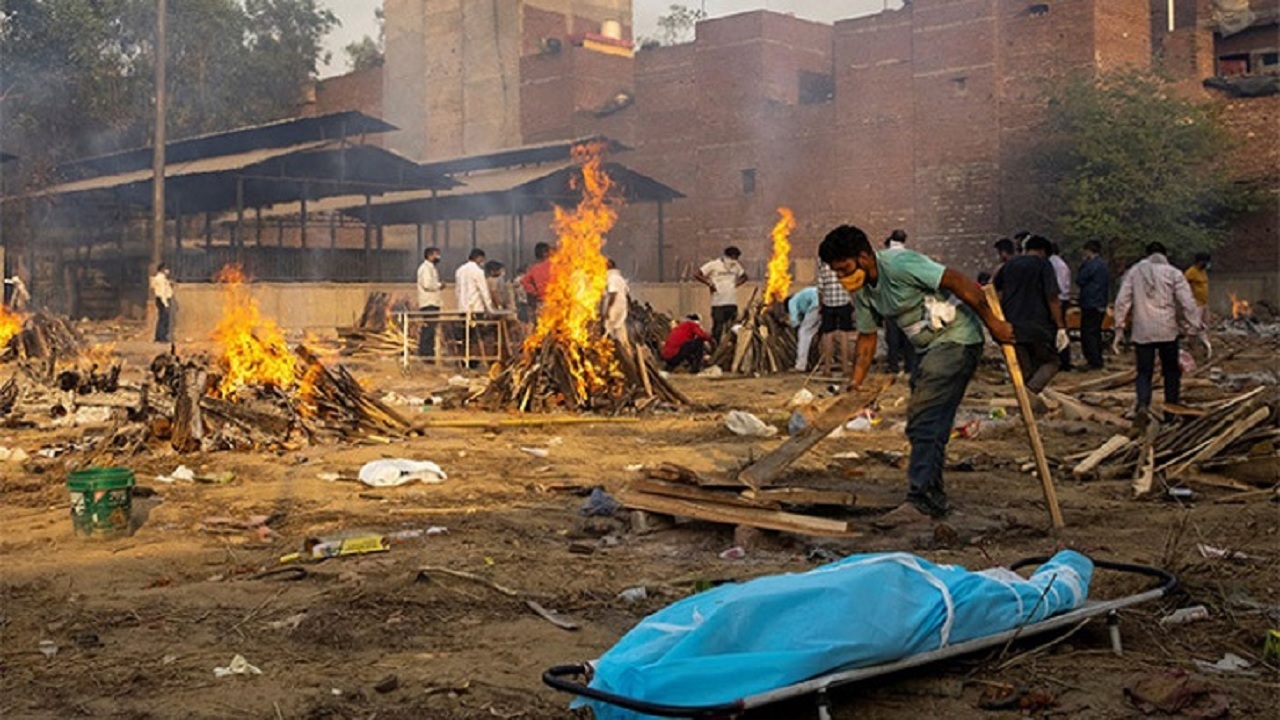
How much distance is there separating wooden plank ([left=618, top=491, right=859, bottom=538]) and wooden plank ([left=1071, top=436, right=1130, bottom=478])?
9.13 ft

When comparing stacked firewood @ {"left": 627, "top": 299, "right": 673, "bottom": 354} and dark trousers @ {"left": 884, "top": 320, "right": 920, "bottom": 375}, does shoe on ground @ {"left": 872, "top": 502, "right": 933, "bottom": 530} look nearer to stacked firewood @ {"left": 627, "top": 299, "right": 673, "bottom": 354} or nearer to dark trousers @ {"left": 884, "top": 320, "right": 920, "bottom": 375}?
dark trousers @ {"left": 884, "top": 320, "right": 920, "bottom": 375}

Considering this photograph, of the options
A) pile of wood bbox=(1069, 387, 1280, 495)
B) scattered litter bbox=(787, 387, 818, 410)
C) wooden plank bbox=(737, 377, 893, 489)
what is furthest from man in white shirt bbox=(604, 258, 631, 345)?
wooden plank bbox=(737, 377, 893, 489)

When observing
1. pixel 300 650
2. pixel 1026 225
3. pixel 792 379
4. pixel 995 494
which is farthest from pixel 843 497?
pixel 1026 225

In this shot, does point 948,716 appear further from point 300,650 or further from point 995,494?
point 995,494

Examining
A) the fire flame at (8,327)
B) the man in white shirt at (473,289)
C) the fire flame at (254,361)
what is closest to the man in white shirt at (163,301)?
the fire flame at (8,327)

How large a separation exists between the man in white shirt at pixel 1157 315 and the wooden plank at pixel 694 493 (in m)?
5.21

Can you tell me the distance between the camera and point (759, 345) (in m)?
18.7

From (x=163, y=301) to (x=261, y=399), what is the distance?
14598mm

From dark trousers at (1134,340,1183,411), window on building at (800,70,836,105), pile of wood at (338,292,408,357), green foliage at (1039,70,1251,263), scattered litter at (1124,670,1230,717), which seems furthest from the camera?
window on building at (800,70,836,105)

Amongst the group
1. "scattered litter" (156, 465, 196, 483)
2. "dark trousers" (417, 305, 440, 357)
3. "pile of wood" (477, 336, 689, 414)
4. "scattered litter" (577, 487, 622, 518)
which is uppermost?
"dark trousers" (417, 305, 440, 357)

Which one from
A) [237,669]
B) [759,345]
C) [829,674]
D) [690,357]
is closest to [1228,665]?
[829,674]

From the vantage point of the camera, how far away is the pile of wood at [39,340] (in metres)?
18.0

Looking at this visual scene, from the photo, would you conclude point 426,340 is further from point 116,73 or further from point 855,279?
point 116,73

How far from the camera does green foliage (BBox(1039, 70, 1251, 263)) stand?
33.6 m
